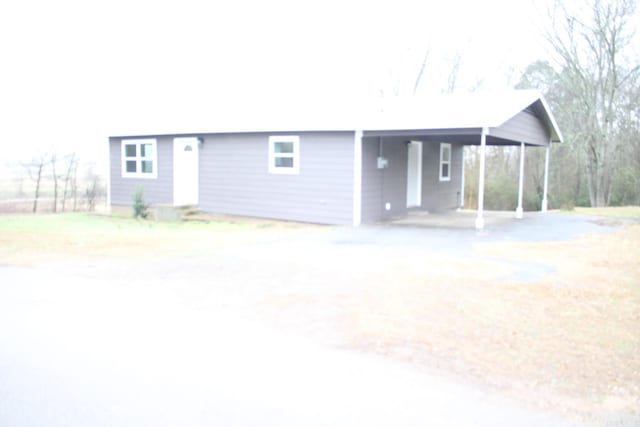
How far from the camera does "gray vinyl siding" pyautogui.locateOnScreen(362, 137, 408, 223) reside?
15203 millimetres

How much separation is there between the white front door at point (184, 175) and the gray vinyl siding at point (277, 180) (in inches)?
14.5

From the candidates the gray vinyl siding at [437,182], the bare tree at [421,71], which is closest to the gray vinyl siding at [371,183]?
the gray vinyl siding at [437,182]

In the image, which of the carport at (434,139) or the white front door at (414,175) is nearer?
the carport at (434,139)

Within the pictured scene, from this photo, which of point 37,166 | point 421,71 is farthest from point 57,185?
point 421,71

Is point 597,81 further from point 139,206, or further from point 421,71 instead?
point 139,206

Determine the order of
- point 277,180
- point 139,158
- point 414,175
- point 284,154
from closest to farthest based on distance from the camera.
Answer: point 284,154, point 277,180, point 414,175, point 139,158

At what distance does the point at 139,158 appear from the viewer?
1961 cm

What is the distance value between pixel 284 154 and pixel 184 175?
4.07 meters

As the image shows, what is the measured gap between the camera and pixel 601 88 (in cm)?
2705

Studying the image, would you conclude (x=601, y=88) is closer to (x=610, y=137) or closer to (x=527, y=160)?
(x=610, y=137)

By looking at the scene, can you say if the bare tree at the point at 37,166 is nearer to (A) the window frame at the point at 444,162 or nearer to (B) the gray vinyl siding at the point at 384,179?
(B) the gray vinyl siding at the point at 384,179

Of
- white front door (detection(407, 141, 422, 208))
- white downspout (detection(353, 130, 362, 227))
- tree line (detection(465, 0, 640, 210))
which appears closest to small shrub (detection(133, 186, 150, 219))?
white downspout (detection(353, 130, 362, 227))

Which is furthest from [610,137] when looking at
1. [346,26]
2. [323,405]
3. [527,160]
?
[323,405]

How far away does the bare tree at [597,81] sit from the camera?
26016 millimetres
